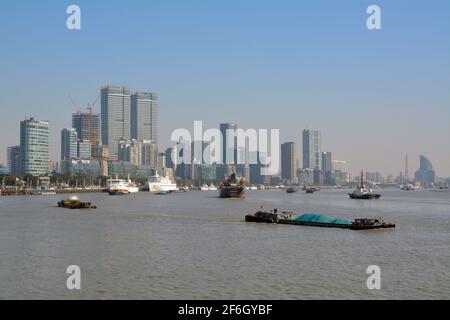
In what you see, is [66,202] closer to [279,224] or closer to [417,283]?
[279,224]

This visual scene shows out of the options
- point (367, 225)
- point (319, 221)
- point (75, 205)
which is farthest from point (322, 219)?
point (75, 205)

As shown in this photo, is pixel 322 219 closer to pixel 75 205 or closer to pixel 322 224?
pixel 322 224

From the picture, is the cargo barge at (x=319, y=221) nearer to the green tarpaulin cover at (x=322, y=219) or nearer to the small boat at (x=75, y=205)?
the green tarpaulin cover at (x=322, y=219)

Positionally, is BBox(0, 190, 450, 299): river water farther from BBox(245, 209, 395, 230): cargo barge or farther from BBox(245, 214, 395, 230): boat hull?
BBox(245, 209, 395, 230): cargo barge

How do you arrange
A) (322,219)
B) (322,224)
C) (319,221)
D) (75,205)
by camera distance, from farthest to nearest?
(75,205), (322,219), (319,221), (322,224)

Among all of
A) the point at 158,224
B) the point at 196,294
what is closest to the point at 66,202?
the point at 158,224

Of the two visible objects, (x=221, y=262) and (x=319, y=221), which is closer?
(x=221, y=262)

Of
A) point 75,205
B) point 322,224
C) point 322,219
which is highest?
point 322,219

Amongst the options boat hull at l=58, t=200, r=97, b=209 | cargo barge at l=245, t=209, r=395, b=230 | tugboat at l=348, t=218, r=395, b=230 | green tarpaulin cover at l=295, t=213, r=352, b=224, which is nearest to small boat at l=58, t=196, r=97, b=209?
boat hull at l=58, t=200, r=97, b=209
